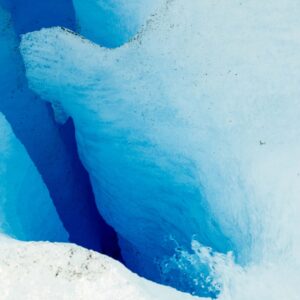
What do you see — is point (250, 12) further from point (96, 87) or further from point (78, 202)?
point (78, 202)

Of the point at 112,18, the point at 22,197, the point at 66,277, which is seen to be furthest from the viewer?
the point at 112,18

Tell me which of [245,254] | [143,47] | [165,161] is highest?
[143,47]

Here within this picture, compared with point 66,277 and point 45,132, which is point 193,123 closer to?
point 66,277

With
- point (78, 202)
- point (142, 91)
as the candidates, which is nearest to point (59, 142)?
point (78, 202)

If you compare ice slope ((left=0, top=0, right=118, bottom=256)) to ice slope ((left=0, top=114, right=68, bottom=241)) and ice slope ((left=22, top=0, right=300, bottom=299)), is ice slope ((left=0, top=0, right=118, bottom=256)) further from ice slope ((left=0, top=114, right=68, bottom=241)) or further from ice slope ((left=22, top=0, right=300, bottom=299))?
ice slope ((left=0, top=114, right=68, bottom=241))

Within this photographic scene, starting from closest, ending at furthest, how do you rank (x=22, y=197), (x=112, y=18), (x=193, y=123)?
1. (x=193, y=123)
2. (x=22, y=197)
3. (x=112, y=18)

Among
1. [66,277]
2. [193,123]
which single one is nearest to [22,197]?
[193,123]
